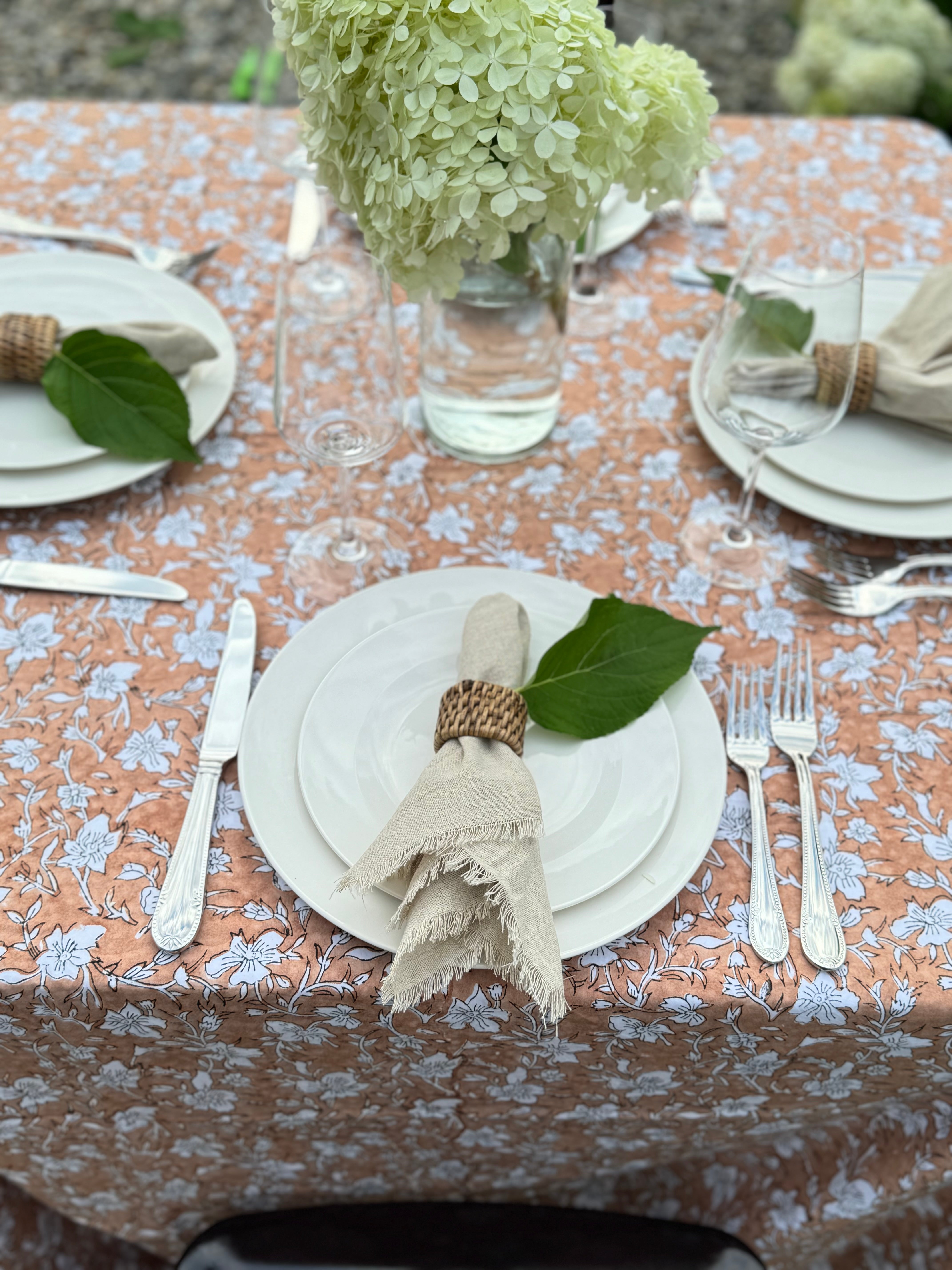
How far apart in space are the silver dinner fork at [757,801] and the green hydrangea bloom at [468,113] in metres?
0.36

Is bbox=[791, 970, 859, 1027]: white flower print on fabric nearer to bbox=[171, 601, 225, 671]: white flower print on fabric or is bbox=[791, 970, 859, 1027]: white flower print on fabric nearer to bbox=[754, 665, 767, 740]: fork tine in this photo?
bbox=[754, 665, 767, 740]: fork tine

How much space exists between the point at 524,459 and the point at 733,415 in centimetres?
21

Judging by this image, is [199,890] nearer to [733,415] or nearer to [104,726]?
[104,726]

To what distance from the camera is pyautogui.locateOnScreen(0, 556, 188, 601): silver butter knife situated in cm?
84

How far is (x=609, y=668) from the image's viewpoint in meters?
0.75

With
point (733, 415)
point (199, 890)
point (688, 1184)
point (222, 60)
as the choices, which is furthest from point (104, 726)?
point (222, 60)

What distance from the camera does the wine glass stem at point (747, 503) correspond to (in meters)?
0.87

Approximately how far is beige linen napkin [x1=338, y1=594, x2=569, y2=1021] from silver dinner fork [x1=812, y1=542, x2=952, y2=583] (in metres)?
0.40

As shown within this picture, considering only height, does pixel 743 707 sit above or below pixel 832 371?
below

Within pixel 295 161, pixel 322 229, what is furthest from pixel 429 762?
pixel 295 161

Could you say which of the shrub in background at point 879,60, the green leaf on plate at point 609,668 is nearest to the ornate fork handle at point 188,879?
the green leaf on plate at point 609,668

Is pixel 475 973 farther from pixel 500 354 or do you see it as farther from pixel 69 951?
pixel 500 354

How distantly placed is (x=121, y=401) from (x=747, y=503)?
560 millimetres

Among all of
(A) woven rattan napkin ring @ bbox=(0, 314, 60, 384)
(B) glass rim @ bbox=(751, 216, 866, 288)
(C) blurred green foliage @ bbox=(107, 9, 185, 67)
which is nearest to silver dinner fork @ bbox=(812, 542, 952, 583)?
(B) glass rim @ bbox=(751, 216, 866, 288)
